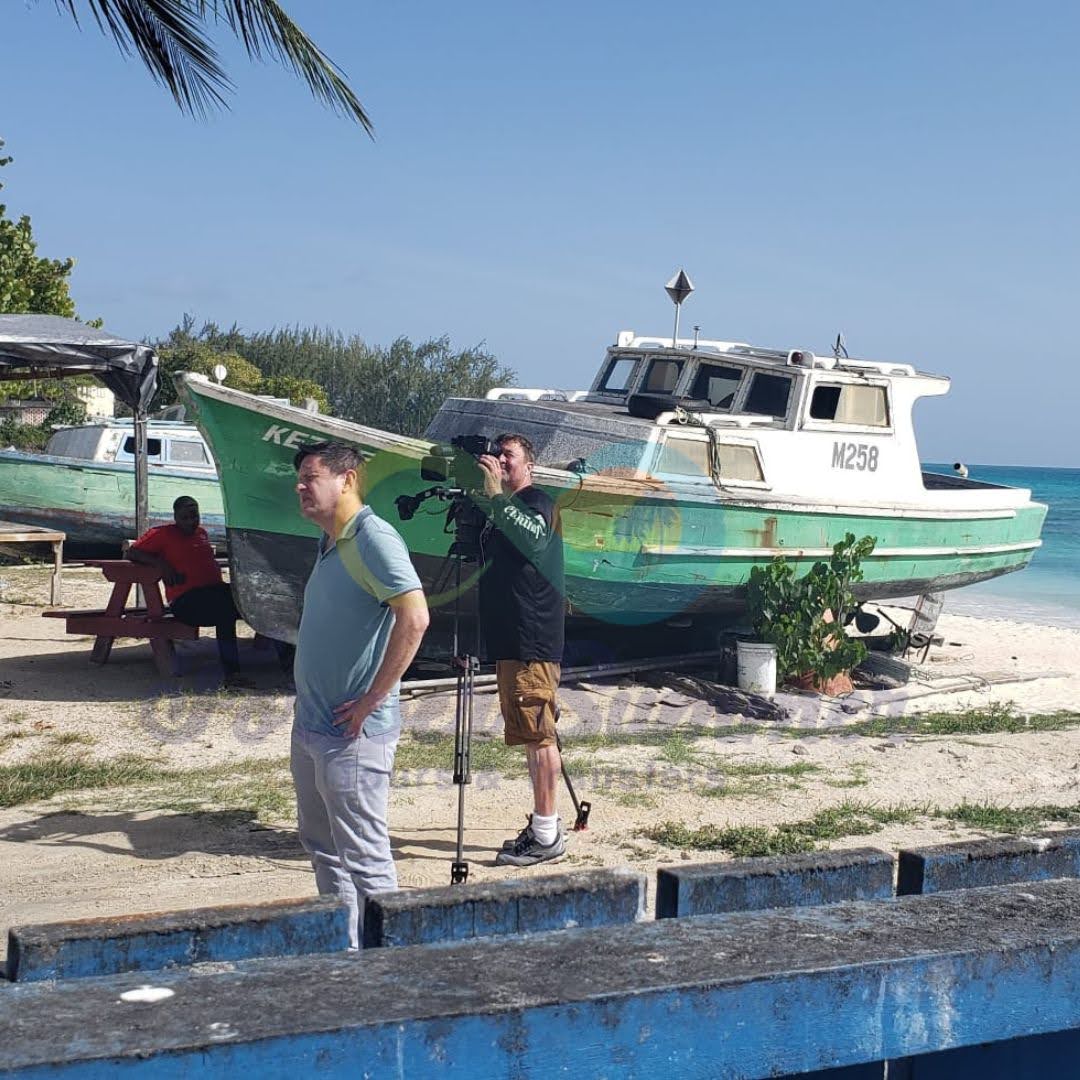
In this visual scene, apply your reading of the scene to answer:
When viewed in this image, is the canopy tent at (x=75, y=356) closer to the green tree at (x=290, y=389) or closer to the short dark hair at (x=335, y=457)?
the short dark hair at (x=335, y=457)

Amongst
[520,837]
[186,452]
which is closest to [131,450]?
[186,452]

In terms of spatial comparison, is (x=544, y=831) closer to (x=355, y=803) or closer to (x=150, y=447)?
(x=355, y=803)

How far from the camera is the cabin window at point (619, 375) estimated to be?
14.0 m

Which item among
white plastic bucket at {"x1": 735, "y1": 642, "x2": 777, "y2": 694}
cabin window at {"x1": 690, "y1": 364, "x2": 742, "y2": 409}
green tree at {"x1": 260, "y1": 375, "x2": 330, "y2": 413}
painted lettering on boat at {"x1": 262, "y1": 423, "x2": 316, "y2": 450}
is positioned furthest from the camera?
green tree at {"x1": 260, "y1": 375, "x2": 330, "y2": 413}

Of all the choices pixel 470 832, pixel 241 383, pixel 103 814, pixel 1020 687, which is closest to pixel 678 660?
pixel 1020 687

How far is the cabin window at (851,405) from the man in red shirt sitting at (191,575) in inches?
217

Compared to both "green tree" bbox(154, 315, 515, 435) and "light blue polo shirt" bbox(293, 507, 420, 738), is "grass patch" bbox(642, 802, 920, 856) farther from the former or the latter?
"green tree" bbox(154, 315, 515, 435)

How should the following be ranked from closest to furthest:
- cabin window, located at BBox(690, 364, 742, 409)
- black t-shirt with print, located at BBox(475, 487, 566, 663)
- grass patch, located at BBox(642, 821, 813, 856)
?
black t-shirt with print, located at BBox(475, 487, 566, 663) → grass patch, located at BBox(642, 821, 813, 856) → cabin window, located at BBox(690, 364, 742, 409)

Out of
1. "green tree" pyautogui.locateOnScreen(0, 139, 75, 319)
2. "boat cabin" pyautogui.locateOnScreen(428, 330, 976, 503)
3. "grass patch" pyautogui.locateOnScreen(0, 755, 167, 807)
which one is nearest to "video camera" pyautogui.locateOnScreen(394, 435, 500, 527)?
"grass patch" pyautogui.locateOnScreen(0, 755, 167, 807)

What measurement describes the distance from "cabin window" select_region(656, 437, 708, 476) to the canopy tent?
4957mm

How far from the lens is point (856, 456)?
12.6 metres

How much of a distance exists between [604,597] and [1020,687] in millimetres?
4568

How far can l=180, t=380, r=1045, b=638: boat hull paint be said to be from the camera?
10.3 metres

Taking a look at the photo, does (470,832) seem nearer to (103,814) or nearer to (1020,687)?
(103,814)
